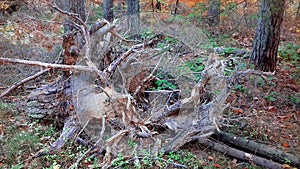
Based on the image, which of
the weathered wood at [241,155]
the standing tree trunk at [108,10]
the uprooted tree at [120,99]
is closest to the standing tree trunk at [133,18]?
the standing tree trunk at [108,10]

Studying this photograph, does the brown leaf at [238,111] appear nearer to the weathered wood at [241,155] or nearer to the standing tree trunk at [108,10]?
the weathered wood at [241,155]

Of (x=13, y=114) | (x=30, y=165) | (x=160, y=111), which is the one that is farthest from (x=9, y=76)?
(x=160, y=111)

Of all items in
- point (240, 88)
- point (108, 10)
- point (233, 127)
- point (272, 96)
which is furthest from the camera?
point (108, 10)

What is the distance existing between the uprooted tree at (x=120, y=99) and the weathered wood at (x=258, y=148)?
0.17m

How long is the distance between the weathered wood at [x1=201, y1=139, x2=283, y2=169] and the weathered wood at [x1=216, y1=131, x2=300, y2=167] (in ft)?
0.44

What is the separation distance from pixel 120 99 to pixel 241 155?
1888 mm

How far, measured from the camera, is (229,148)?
167 inches

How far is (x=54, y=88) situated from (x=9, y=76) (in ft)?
6.28

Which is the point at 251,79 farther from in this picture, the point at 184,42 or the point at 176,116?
the point at 176,116

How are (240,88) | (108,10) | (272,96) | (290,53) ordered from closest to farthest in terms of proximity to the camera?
(272,96), (240,88), (290,53), (108,10)

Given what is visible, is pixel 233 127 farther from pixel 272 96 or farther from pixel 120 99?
pixel 120 99

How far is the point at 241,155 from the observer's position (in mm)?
4102

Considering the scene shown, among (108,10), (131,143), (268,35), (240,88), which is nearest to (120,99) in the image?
(131,143)

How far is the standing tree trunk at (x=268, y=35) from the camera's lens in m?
6.14
